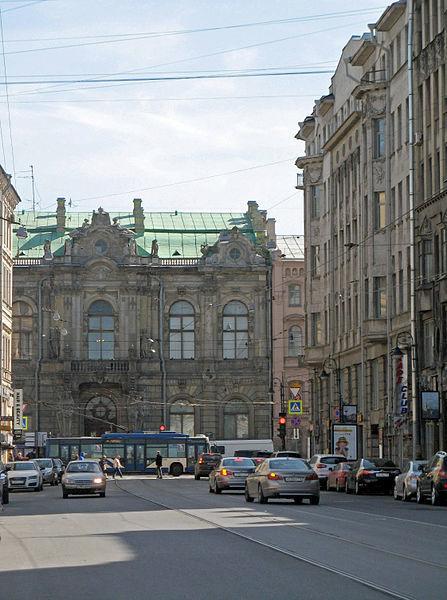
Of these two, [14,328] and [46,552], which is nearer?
[46,552]

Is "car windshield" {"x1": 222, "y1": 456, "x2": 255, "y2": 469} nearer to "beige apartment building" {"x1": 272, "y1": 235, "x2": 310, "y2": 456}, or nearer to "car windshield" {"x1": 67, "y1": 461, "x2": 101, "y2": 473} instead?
"car windshield" {"x1": 67, "y1": 461, "x2": 101, "y2": 473}

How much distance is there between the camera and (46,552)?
70.5 ft

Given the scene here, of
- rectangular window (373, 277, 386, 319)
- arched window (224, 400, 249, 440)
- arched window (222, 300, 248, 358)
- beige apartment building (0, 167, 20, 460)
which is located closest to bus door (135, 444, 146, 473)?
beige apartment building (0, 167, 20, 460)

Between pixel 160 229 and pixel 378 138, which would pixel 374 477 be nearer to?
pixel 378 138

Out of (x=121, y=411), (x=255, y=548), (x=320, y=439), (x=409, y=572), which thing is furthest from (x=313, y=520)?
(x=121, y=411)

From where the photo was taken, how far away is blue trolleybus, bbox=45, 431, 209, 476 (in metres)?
93.8

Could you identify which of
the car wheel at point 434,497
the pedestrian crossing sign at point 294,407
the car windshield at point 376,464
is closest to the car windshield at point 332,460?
the car windshield at point 376,464

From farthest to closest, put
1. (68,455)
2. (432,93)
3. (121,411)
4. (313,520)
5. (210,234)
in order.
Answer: (210,234)
(121,411)
(68,455)
(432,93)
(313,520)

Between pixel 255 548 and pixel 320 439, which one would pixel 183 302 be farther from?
pixel 255 548

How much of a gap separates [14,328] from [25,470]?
5010 cm

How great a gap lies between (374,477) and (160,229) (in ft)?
227

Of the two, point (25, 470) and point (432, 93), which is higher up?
point (432, 93)

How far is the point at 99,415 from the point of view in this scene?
357 feet

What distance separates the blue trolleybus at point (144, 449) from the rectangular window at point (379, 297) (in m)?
29.8
